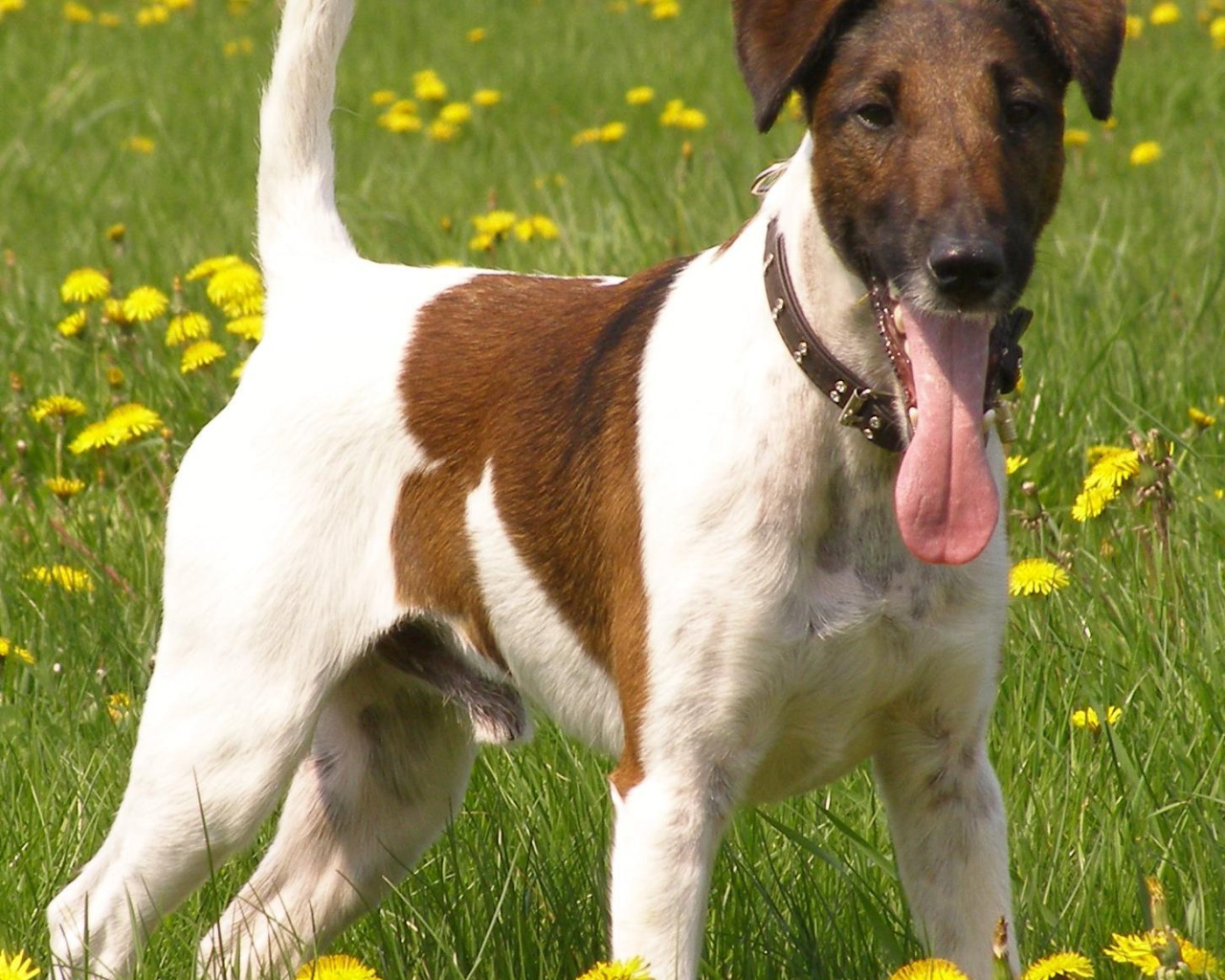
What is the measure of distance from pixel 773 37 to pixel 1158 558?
5.30 feet

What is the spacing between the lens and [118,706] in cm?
430

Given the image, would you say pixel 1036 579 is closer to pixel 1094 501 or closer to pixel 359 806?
pixel 1094 501

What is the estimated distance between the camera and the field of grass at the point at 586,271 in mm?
3516

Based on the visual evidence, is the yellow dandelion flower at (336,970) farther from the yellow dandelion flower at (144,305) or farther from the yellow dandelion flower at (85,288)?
the yellow dandelion flower at (85,288)

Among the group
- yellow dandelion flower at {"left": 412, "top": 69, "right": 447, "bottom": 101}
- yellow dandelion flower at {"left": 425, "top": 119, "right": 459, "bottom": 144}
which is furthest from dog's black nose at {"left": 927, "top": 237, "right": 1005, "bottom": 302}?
yellow dandelion flower at {"left": 412, "top": 69, "right": 447, "bottom": 101}

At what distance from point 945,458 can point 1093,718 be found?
0.99 m

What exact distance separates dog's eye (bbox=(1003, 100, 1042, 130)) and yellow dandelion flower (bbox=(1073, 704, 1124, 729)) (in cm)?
111

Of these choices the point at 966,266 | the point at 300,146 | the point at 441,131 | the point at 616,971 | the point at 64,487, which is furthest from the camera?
the point at 441,131

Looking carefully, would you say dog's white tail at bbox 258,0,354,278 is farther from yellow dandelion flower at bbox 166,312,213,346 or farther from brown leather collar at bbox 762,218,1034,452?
yellow dandelion flower at bbox 166,312,213,346

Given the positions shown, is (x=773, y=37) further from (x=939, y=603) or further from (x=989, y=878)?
(x=989, y=878)

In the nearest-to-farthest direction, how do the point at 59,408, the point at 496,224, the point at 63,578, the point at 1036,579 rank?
the point at 1036,579
the point at 63,578
the point at 59,408
the point at 496,224

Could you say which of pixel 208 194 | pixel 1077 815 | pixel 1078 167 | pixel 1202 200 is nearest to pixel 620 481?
pixel 1077 815

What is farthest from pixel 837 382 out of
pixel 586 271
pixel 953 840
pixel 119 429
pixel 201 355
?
pixel 586 271

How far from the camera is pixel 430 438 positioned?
3.59 meters
